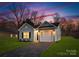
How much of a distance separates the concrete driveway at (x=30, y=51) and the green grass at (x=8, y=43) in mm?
52

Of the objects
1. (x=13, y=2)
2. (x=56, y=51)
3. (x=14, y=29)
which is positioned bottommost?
(x=56, y=51)

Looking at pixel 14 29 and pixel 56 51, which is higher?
pixel 14 29

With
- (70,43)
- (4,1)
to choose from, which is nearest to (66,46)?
(70,43)

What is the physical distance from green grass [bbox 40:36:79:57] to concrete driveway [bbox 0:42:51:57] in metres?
0.06

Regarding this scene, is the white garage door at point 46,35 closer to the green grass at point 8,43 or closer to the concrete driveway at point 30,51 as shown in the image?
the concrete driveway at point 30,51

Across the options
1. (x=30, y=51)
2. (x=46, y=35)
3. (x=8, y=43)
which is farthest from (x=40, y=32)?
(x=8, y=43)

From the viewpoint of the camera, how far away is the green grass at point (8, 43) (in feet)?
13.3

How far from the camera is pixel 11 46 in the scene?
409cm

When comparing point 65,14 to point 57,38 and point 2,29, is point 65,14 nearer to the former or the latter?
point 57,38

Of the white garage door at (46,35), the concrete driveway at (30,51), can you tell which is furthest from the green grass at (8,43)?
the white garage door at (46,35)

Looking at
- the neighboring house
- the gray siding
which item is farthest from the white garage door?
the gray siding

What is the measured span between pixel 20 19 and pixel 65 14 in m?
0.55

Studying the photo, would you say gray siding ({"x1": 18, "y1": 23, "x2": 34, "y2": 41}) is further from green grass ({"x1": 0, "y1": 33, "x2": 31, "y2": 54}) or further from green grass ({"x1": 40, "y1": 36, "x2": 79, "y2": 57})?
green grass ({"x1": 40, "y1": 36, "x2": 79, "y2": 57})

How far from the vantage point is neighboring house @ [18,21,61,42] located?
4066 mm
